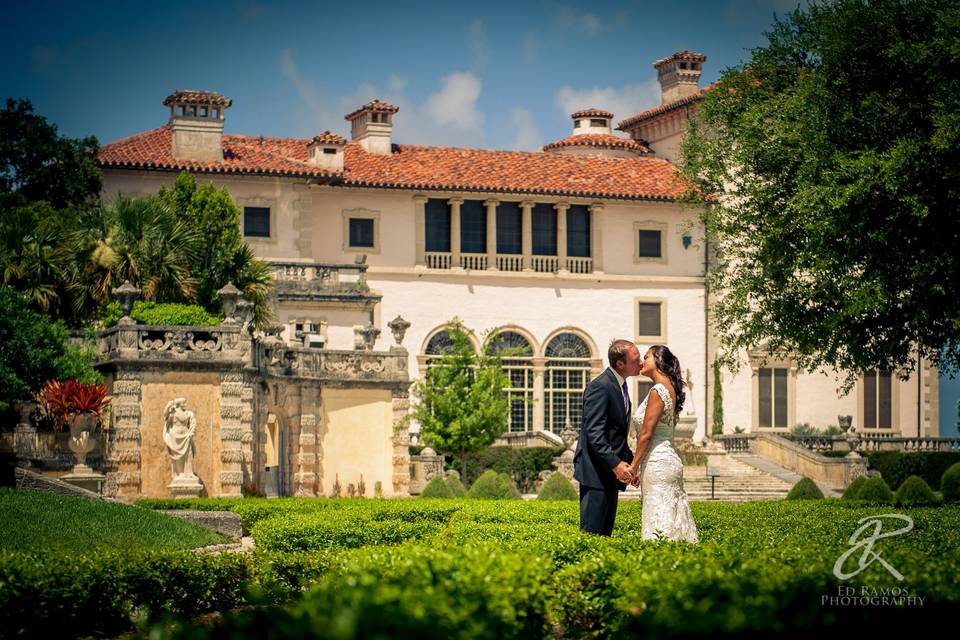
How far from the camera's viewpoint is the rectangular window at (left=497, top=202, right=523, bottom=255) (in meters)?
52.8

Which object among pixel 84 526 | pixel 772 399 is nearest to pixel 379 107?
pixel 772 399

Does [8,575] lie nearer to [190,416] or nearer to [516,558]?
[516,558]

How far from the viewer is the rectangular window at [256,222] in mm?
49000

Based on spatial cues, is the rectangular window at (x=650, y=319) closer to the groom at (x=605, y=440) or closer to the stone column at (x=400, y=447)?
the stone column at (x=400, y=447)

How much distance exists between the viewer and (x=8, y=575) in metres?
11.6

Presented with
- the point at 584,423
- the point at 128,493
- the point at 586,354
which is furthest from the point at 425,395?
the point at 584,423

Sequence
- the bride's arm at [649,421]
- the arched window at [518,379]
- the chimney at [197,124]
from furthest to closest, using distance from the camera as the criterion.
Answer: the arched window at [518,379] → the chimney at [197,124] → the bride's arm at [649,421]

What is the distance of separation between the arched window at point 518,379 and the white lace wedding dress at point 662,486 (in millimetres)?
37954

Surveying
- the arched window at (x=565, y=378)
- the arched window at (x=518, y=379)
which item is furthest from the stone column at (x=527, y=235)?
the arched window at (x=565, y=378)

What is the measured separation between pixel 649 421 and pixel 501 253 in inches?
1591

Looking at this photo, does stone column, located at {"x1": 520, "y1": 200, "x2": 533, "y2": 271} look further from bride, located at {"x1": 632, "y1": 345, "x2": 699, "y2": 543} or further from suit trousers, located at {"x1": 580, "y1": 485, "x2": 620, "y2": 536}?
bride, located at {"x1": 632, "y1": 345, "x2": 699, "y2": 543}

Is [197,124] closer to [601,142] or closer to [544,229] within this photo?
[544,229]

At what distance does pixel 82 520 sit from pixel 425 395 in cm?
2459

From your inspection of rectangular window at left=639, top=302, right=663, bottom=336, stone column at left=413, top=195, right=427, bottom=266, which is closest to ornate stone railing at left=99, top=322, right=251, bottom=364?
stone column at left=413, top=195, right=427, bottom=266
